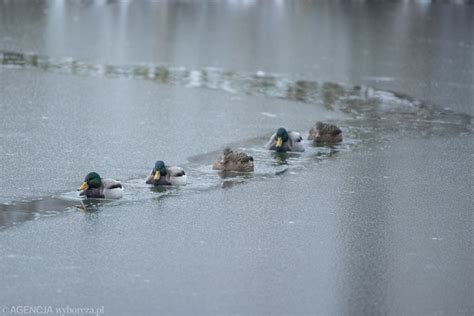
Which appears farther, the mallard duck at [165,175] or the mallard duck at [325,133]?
the mallard duck at [325,133]

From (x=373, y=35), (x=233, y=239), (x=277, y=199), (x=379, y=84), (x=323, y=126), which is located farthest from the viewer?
(x=373, y=35)

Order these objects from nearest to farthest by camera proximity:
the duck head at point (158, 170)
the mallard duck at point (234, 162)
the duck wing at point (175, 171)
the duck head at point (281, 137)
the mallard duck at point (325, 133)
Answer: the duck head at point (158, 170) → the duck wing at point (175, 171) → the mallard duck at point (234, 162) → the duck head at point (281, 137) → the mallard duck at point (325, 133)

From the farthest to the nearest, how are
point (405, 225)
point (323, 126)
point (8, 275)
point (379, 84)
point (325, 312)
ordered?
point (379, 84) → point (323, 126) → point (405, 225) → point (8, 275) → point (325, 312)

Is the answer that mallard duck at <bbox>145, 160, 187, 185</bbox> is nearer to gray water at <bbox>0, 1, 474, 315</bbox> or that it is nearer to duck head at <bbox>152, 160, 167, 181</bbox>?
duck head at <bbox>152, 160, 167, 181</bbox>

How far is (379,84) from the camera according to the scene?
17438 millimetres

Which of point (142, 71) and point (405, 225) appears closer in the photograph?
point (405, 225)

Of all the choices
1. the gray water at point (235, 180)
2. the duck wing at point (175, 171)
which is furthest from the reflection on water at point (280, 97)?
the duck wing at point (175, 171)

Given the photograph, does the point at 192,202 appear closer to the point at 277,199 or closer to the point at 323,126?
the point at 277,199

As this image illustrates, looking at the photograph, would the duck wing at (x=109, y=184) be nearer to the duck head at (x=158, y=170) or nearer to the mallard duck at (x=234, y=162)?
the duck head at (x=158, y=170)

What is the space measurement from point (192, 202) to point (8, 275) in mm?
2549

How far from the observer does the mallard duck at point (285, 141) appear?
1154cm

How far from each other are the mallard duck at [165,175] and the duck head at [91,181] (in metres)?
0.65

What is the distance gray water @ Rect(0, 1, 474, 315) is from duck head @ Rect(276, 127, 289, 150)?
0.16 metres

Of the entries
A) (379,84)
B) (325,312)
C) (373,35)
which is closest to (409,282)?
(325,312)
